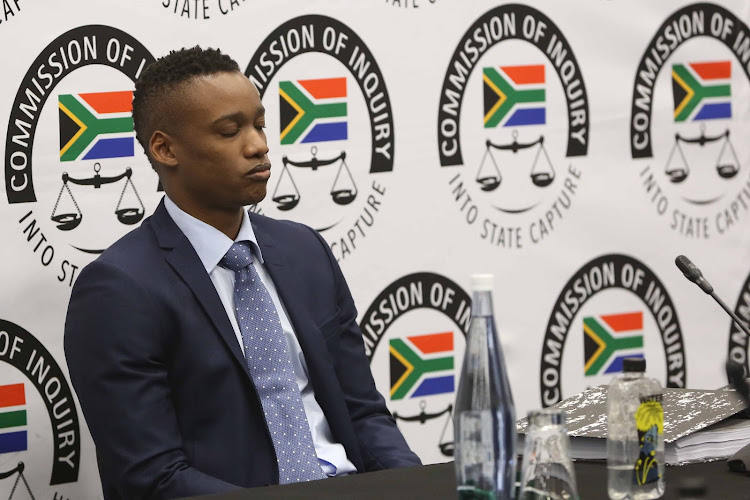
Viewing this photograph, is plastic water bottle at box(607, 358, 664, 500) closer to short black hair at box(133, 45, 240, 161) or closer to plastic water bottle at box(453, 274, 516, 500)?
plastic water bottle at box(453, 274, 516, 500)

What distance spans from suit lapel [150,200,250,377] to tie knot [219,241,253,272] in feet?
0.20

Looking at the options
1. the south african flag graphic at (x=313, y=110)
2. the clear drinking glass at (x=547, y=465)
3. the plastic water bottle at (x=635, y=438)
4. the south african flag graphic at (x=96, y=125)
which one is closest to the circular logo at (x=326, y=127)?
the south african flag graphic at (x=313, y=110)

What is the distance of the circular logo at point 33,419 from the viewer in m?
2.22

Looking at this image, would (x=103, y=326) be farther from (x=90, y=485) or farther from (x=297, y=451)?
(x=90, y=485)

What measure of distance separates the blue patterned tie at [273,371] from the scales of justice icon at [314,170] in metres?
0.46

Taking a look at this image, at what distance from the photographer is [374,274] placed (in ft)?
8.57

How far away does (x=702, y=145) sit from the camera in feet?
9.96

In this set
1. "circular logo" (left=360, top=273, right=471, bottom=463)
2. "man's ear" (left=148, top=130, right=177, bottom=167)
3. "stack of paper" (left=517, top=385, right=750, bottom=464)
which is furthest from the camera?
"circular logo" (left=360, top=273, right=471, bottom=463)

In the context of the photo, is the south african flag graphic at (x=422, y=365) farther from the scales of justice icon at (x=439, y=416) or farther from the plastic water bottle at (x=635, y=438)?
the plastic water bottle at (x=635, y=438)

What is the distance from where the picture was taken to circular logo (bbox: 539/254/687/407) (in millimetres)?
2879

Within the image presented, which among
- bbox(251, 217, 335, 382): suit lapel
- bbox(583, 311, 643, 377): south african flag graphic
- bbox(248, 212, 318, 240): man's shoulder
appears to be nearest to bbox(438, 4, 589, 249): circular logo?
bbox(583, 311, 643, 377): south african flag graphic

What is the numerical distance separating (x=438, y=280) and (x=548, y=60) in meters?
0.61

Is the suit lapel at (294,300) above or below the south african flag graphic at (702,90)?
below

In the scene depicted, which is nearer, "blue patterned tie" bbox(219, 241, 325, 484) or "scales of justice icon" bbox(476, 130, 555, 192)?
"blue patterned tie" bbox(219, 241, 325, 484)
